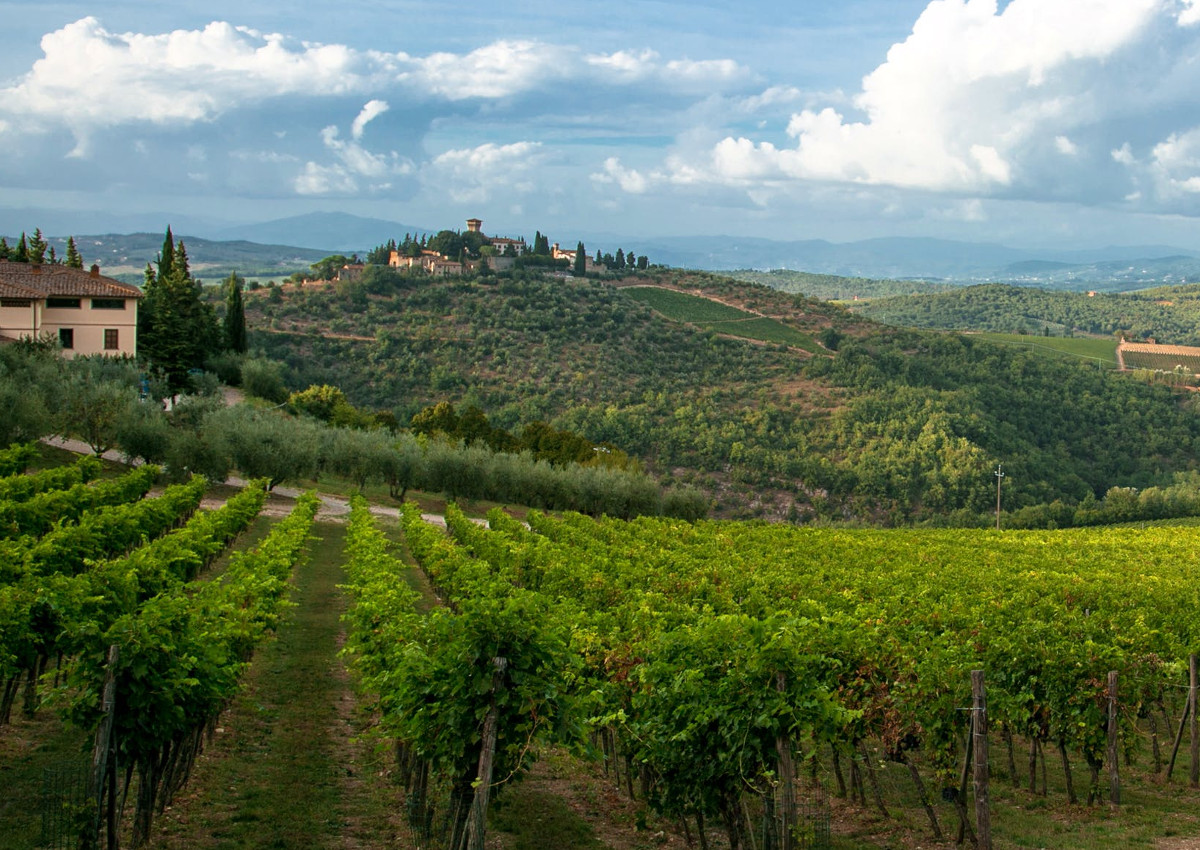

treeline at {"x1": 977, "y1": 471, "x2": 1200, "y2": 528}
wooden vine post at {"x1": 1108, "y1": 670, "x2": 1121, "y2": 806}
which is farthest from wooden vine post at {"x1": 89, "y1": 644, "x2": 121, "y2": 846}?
treeline at {"x1": 977, "y1": 471, "x2": 1200, "y2": 528}

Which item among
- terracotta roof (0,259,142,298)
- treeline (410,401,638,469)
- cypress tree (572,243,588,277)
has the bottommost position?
treeline (410,401,638,469)

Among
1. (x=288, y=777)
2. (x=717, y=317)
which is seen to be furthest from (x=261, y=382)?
(x=717, y=317)

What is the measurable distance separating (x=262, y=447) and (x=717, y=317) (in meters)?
81.7

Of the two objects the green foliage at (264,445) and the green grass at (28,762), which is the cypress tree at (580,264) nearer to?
the green foliage at (264,445)

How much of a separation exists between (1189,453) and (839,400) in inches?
1292

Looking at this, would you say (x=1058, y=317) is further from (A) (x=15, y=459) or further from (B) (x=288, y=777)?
(B) (x=288, y=777)

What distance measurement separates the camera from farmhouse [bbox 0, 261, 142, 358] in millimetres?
50969

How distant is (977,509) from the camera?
73500 millimetres

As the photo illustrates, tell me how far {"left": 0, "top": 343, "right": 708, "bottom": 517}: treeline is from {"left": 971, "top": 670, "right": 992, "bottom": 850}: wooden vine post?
123 ft

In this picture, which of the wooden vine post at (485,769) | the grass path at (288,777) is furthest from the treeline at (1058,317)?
the wooden vine post at (485,769)

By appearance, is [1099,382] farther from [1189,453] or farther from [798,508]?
[798,508]

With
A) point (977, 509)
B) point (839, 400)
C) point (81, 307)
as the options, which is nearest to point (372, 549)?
point (81, 307)

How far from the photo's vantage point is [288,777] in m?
12.9

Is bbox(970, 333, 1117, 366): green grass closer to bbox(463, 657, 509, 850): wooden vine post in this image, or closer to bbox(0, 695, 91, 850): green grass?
bbox(0, 695, 91, 850): green grass
